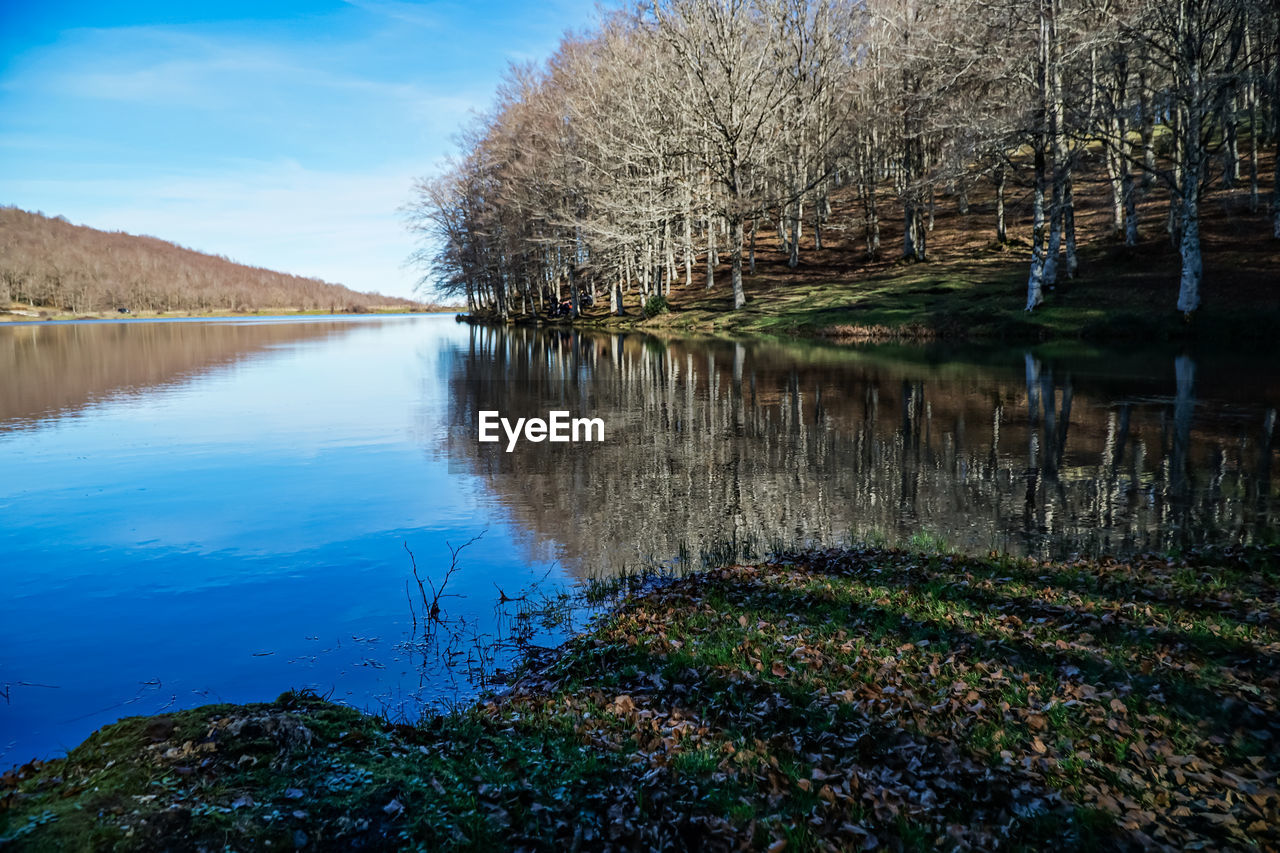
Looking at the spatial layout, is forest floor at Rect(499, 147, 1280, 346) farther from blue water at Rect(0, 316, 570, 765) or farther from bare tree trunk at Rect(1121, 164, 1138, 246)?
blue water at Rect(0, 316, 570, 765)

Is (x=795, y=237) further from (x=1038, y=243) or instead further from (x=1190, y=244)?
(x=1190, y=244)

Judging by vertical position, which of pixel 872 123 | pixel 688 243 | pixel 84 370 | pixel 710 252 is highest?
pixel 872 123

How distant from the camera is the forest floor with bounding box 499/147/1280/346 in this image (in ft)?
101

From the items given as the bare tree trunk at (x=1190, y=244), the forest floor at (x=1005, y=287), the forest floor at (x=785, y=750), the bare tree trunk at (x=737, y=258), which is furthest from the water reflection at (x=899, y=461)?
the bare tree trunk at (x=737, y=258)

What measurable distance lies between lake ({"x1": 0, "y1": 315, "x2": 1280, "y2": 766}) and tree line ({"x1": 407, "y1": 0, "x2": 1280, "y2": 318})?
12623 mm

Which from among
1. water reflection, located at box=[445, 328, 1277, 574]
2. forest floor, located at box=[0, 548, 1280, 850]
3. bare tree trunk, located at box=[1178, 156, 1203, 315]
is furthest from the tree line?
forest floor, located at box=[0, 548, 1280, 850]

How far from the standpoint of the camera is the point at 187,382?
1309 inches

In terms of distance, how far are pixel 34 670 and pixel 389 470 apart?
862cm

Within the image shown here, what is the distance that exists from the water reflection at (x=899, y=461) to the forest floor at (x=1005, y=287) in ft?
19.9

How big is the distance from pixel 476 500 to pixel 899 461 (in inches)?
320

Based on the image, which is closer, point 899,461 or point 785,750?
point 785,750

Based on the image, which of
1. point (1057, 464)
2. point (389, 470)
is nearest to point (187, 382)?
point (389, 470)

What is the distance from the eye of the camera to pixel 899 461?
14.7 meters

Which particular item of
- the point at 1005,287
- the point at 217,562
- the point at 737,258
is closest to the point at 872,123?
the point at 737,258
